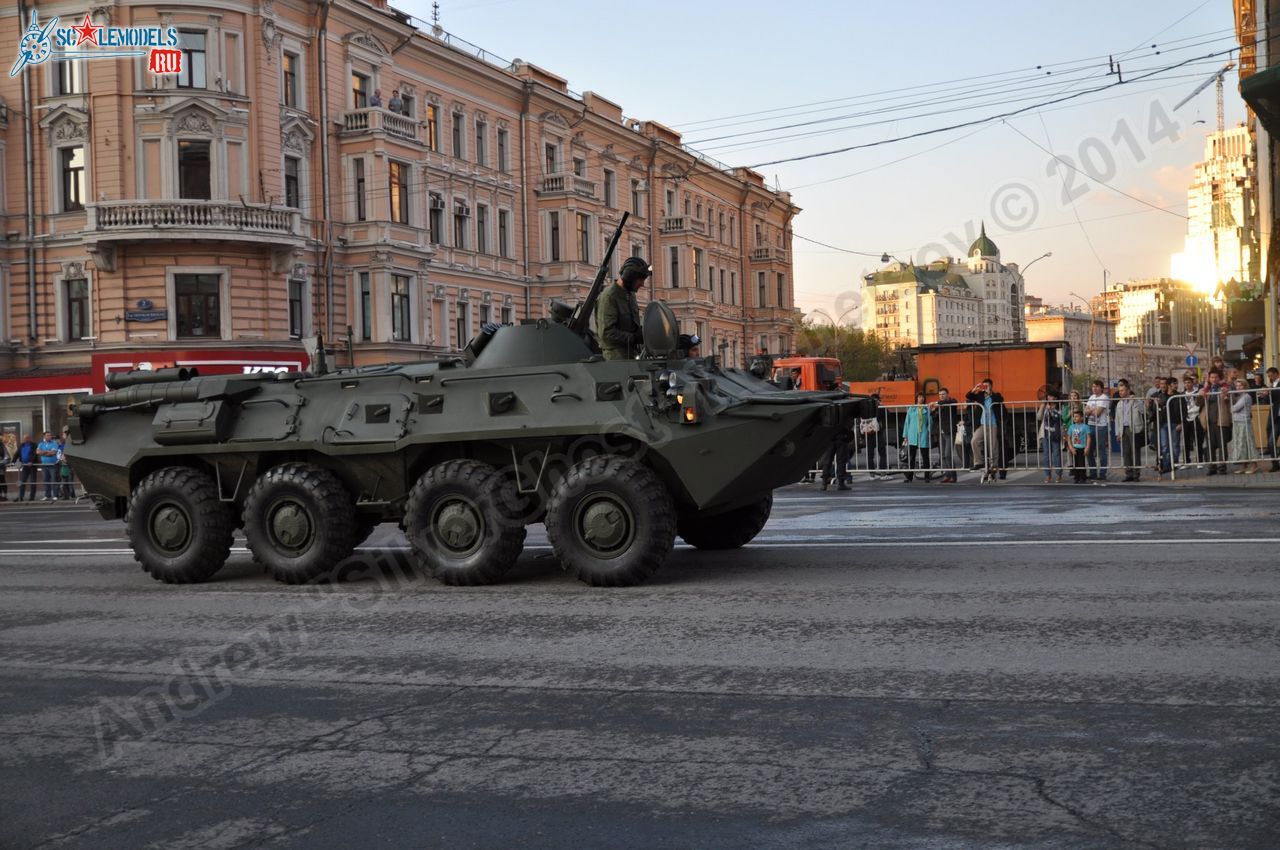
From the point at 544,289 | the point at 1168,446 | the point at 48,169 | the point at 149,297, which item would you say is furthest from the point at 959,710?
the point at 544,289

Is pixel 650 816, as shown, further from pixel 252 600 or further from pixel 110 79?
pixel 110 79

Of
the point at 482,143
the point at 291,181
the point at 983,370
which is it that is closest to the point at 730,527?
the point at 983,370

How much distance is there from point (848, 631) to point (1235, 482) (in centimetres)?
1372

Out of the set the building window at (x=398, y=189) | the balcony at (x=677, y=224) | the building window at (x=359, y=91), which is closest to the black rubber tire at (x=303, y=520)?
the building window at (x=398, y=189)

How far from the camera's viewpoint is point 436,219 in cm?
4566

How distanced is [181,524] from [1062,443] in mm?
15691

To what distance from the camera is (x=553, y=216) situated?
172 ft

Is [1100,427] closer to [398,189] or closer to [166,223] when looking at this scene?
[166,223]

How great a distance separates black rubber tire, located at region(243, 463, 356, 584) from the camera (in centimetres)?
996

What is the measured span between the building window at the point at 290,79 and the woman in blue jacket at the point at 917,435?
23209mm

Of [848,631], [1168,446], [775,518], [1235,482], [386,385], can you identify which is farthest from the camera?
[1168,446]

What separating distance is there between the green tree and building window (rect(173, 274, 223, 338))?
2524 inches

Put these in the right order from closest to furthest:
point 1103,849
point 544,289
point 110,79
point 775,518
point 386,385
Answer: point 1103,849, point 386,385, point 775,518, point 110,79, point 544,289

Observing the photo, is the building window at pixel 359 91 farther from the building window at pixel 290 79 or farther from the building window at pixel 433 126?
the building window at pixel 433 126
